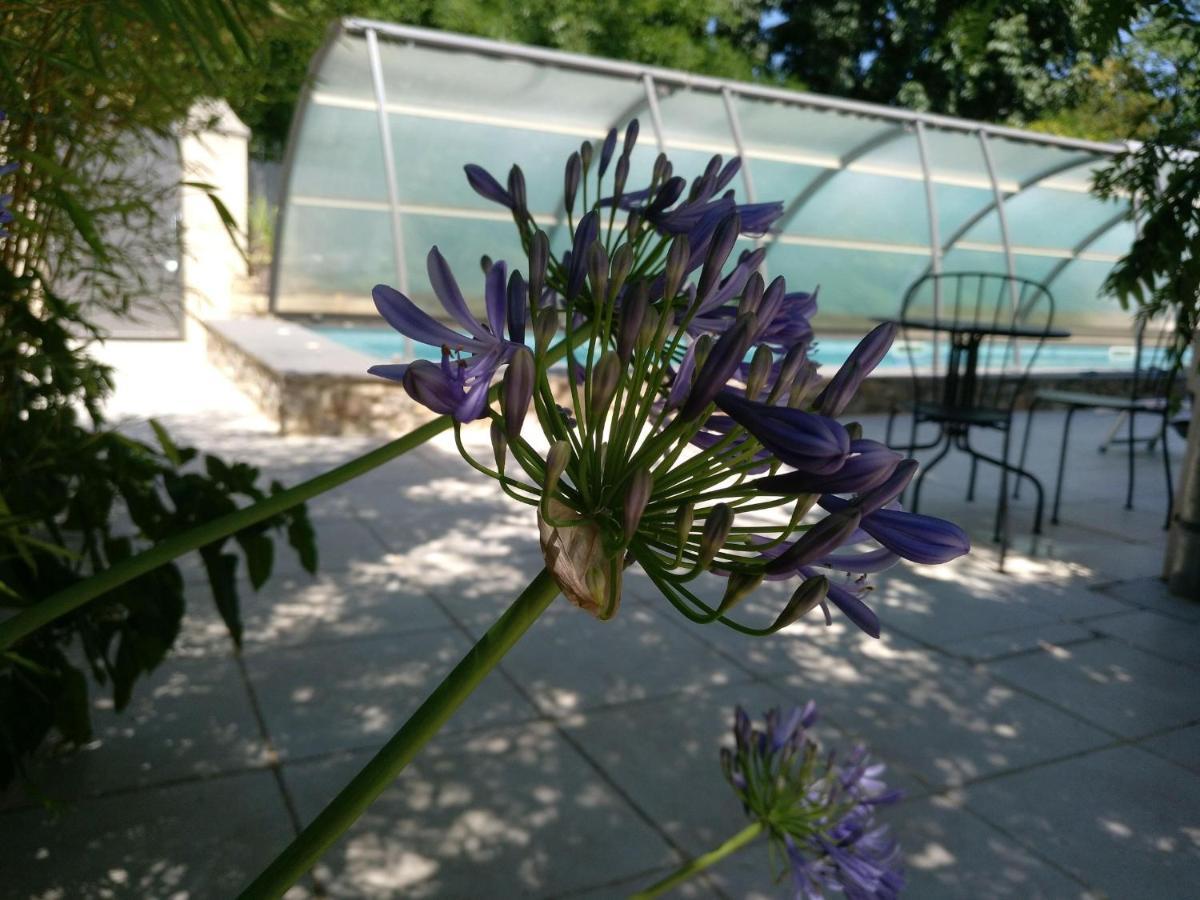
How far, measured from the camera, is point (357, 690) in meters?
3.04

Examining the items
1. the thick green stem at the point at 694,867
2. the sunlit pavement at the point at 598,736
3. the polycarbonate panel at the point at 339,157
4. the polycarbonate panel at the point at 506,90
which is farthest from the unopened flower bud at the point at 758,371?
the polycarbonate panel at the point at 339,157

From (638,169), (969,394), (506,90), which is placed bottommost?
(969,394)

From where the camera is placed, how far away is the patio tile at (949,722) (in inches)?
112

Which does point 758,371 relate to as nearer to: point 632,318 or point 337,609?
point 632,318

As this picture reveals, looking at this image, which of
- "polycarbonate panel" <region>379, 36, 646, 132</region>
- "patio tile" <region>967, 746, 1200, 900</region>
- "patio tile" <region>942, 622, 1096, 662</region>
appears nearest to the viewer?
"patio tile" <region>967, 746, 1200, 900</region>

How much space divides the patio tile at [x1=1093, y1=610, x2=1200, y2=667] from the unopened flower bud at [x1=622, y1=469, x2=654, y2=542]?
367cm

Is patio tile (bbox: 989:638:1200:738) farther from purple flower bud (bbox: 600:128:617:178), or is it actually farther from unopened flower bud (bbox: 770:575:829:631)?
unopened flower bud (bbox: 770:575:829:631)

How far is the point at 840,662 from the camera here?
137 inches

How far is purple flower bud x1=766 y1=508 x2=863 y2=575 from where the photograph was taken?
0.58 metres

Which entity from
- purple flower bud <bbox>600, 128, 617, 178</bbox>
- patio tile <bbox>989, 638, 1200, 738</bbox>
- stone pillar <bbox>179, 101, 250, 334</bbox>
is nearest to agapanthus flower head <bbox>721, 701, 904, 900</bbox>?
purple flower bud <bbox>600, 128, 617, 178</bbox>

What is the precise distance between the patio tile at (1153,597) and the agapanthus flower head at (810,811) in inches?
125

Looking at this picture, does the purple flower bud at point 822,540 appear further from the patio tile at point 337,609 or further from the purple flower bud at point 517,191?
the patio tile at point 337,609

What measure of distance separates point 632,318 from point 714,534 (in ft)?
0.45

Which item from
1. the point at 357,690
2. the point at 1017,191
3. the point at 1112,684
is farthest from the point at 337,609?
the point at 1017,191
